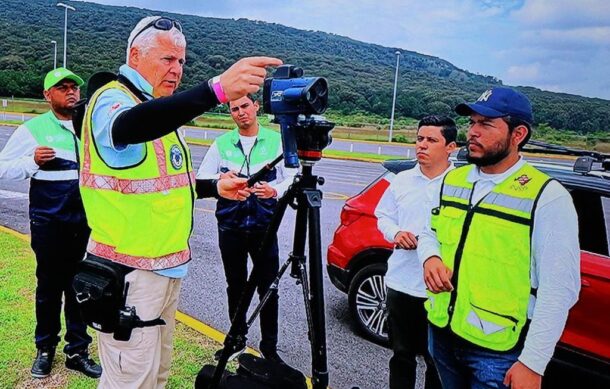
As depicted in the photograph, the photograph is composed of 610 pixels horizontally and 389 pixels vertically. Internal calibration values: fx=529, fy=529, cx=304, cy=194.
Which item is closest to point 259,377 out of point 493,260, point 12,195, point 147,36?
point 493,260

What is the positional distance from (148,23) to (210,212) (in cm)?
711

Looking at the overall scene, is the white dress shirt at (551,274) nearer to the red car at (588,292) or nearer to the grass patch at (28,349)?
the red car at (588,292)

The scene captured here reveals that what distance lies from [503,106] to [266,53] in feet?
250

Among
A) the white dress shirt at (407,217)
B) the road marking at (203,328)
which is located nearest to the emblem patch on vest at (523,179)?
the white dress shirt at (407,217)

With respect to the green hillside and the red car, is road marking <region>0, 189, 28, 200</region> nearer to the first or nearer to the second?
the red car

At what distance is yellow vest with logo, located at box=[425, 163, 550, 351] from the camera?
75.6 inches

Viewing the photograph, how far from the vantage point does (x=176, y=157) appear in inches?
80.7

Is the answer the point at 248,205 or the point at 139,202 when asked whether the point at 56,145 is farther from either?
the point at 139,202

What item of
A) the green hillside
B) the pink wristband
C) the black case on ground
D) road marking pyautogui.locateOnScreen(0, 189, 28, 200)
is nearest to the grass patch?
the black case on ground

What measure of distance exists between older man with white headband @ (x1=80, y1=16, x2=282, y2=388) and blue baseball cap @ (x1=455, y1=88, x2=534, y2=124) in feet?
3.87

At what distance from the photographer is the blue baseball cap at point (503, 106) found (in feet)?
6.72

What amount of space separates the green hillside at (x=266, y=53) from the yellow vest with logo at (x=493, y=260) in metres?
39.2

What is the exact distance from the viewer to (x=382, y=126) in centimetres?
4788

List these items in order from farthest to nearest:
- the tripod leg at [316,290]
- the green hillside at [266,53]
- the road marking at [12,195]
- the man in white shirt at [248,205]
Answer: the green hillside at [266,53] < the road marking at [12,195] < the man in white shirt at [248,205] < the tripod leg at [316,290]
